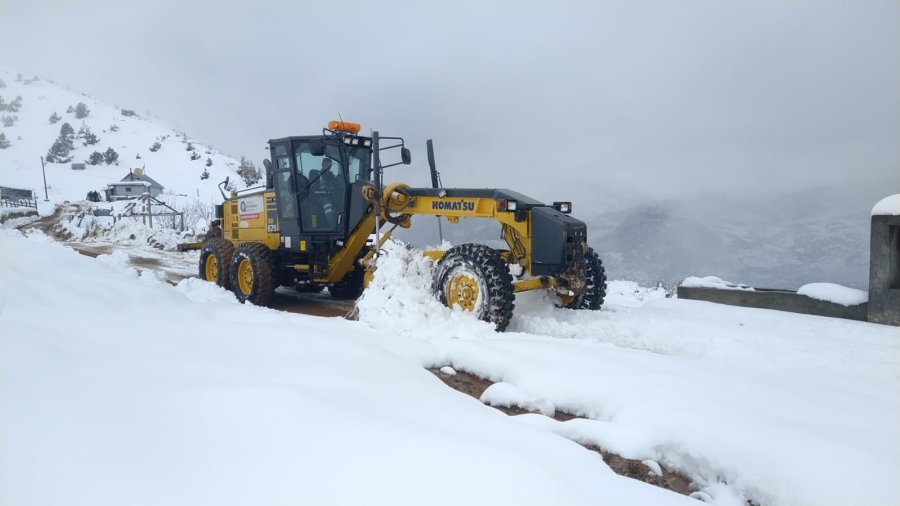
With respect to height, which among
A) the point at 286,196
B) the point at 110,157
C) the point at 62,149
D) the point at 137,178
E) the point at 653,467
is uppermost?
the point at 62,149

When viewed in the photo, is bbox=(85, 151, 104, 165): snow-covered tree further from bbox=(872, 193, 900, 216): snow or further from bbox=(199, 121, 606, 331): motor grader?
bbox=(872, 193, 900, 216): snow

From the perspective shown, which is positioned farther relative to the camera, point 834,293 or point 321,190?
point 321,190

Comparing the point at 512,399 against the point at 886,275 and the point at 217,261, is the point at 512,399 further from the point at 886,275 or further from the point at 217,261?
the point at 217,261

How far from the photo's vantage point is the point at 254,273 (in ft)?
27.3

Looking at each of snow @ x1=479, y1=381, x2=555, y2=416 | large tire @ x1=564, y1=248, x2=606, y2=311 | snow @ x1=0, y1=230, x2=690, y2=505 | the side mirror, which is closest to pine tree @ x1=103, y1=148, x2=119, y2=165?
the side mirror

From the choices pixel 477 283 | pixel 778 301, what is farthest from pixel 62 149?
pixel 778 301

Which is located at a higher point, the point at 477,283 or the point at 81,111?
the point at 81,111

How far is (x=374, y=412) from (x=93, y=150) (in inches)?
2437

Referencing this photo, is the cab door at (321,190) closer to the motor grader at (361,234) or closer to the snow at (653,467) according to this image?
the motor grader at (361,234)

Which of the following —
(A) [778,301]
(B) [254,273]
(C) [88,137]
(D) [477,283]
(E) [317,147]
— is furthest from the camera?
(C) [88,137]

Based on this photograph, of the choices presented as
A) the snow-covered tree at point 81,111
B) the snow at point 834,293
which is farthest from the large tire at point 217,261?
the snow-covered tree at point 81,111

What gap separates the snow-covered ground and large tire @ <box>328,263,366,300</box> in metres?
4.37

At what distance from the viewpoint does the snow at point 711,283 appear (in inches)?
307

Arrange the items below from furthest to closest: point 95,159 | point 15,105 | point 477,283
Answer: point 15,105
point 95,159
point 477,283
